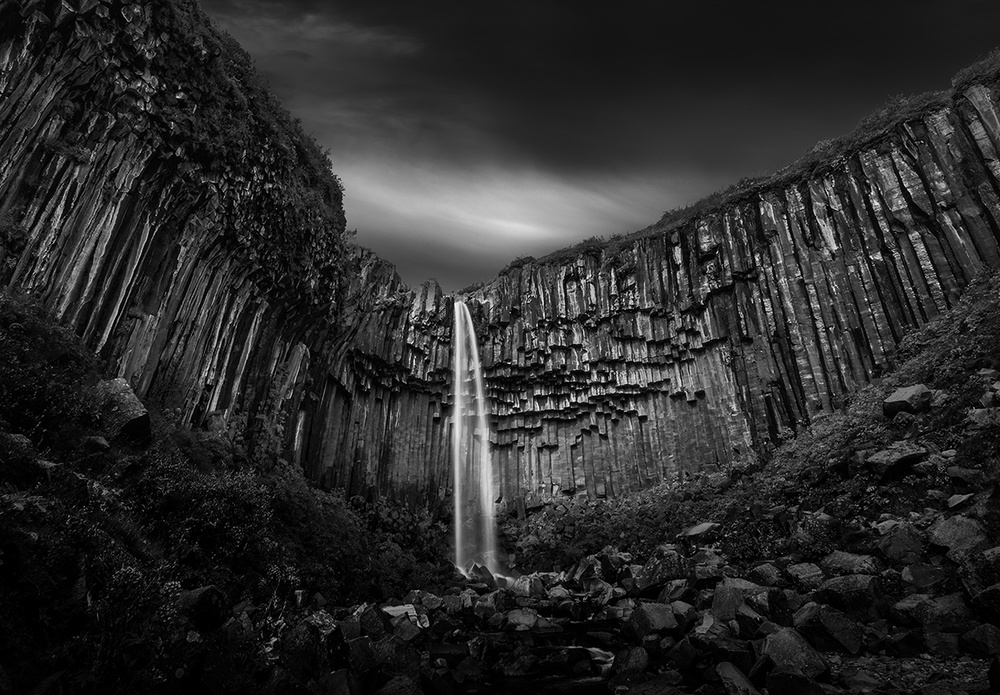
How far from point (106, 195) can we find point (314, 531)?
33.2 feet

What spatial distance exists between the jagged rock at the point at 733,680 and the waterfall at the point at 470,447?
20261mm

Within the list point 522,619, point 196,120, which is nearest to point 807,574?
point 522,619

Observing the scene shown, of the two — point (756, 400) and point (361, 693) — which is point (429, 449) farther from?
point (361, 693)

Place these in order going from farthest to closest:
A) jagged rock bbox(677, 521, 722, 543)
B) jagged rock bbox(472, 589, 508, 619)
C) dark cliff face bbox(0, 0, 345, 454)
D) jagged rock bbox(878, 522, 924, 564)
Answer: jagged rock bbox(677, 521, 722, 543) → jagged rock bbox(472, 589, 508, 619) → dark cliff face bbox(0, 0, 345, 454) → jagged rock bbox(878, 522, 924, 564)

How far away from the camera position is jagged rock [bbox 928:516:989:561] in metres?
8.21

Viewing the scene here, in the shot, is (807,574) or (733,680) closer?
(733,680)

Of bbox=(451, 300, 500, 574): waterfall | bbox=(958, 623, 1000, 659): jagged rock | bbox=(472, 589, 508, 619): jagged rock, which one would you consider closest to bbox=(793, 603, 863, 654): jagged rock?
bbox=(958, 623, 1000, 659): jagged rock

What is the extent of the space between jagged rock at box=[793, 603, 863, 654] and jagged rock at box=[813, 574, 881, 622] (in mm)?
507

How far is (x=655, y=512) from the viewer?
21609 millimetres

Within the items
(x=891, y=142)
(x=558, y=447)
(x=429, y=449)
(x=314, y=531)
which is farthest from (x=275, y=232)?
(x=891, y=142)

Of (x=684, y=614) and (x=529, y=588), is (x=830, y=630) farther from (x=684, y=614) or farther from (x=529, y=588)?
(x=529, y=588)

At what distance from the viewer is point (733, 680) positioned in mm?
7090

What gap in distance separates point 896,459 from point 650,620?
22.4 ft

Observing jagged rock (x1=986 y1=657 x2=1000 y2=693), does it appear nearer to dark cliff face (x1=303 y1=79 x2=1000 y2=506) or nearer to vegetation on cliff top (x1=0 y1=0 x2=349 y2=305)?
dark cliff face (x1=303 y1=79 x2=1000 y2=506)
